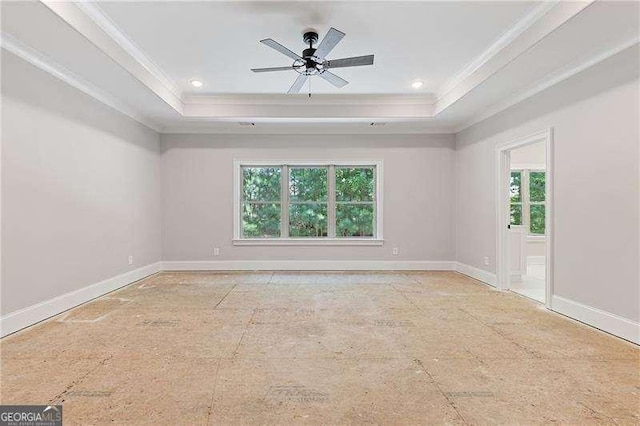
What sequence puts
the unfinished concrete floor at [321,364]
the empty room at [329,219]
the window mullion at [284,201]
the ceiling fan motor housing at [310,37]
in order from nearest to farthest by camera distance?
1. the unfinished concrete floor at [321,364]
2. the empty room at [329,219]
3. the ceiling fan motor housing at [310,37]
4. the window mullion at [284,201]

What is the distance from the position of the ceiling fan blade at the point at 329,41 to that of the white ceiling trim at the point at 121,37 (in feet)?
6.67

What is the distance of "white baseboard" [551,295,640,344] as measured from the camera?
2855 mm

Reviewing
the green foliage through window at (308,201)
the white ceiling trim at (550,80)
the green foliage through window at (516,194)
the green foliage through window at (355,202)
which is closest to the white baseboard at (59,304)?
the green foliage through window at (308,201)

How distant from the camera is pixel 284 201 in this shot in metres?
6.54

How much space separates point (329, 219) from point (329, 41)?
406 cm

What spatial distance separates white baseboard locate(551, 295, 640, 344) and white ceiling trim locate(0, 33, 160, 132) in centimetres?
614

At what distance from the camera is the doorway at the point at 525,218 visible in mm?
3873

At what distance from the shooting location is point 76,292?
3.93m

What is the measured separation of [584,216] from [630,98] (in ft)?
3.84

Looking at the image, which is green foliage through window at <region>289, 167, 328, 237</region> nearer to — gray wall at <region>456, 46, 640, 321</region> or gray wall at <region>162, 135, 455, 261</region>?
gray wall at <region>162, 135, 455, 261</region>

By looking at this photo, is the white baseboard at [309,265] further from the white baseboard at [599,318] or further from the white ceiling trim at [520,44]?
the white ceiling trim at [520,44]

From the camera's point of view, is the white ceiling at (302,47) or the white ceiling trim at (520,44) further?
the white ceiling at (302,47)

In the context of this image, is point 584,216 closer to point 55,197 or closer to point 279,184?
point 279,184

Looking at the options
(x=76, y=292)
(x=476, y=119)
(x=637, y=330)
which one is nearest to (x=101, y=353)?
(x=76, y=292)
